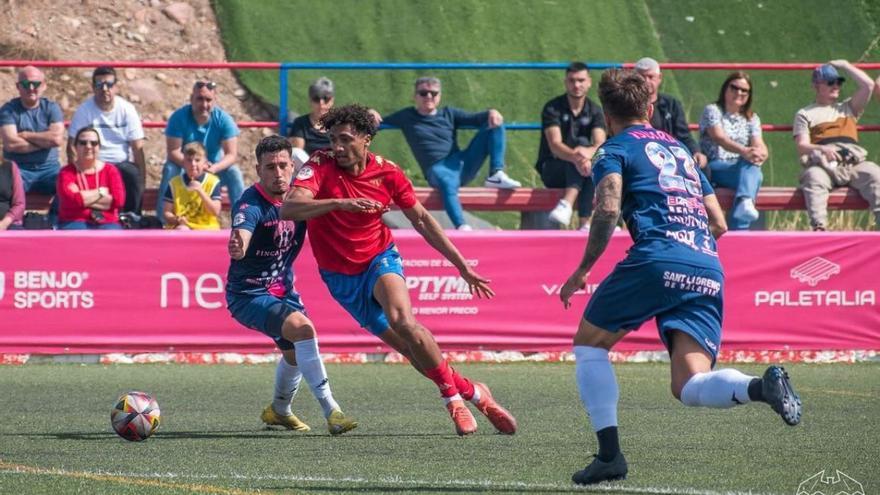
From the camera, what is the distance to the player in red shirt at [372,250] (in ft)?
27.2

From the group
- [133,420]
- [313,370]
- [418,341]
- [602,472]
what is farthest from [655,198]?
[133,420]

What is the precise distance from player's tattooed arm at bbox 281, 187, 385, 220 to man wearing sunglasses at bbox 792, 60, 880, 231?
8067 millimetres

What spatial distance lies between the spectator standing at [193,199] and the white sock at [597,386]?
809 centimetres

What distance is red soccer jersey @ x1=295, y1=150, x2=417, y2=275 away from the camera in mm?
8414

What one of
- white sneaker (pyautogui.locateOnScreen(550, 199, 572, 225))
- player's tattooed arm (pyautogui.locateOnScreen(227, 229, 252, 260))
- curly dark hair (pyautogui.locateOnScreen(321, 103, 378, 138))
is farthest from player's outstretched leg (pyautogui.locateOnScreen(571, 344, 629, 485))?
white sneaker (pyautogui.locateOnScreen(550, 199, 572, 225))

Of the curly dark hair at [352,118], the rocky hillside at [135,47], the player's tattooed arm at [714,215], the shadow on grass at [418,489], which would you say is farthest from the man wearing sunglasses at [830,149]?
the rocky hillside at [135,47]

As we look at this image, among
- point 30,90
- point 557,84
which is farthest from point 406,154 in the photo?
point 30,90

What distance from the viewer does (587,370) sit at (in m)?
6.52

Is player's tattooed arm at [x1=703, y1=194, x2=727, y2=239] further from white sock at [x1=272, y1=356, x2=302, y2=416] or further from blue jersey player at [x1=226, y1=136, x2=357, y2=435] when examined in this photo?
white sock at [x1=272, y1=356, x2=302, y2=416]

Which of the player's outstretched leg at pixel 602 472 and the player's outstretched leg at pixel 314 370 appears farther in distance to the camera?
the player's outstretched leg at pixel 314 370

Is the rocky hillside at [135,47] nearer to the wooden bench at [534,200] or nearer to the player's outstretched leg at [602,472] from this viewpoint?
the wooden bench at [534,200]

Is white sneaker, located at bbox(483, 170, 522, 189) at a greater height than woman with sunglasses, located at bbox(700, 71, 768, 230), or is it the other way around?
woman with sunglasses, located at bbox(700, 71, 768, 230)

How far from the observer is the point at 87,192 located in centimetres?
1407

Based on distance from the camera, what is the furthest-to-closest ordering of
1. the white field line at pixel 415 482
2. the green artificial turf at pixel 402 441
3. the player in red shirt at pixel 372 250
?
the player in red shirt at pixel 372 250 < the green artificial turf at pixel 402 441 < the white field line at pixel 415 482
